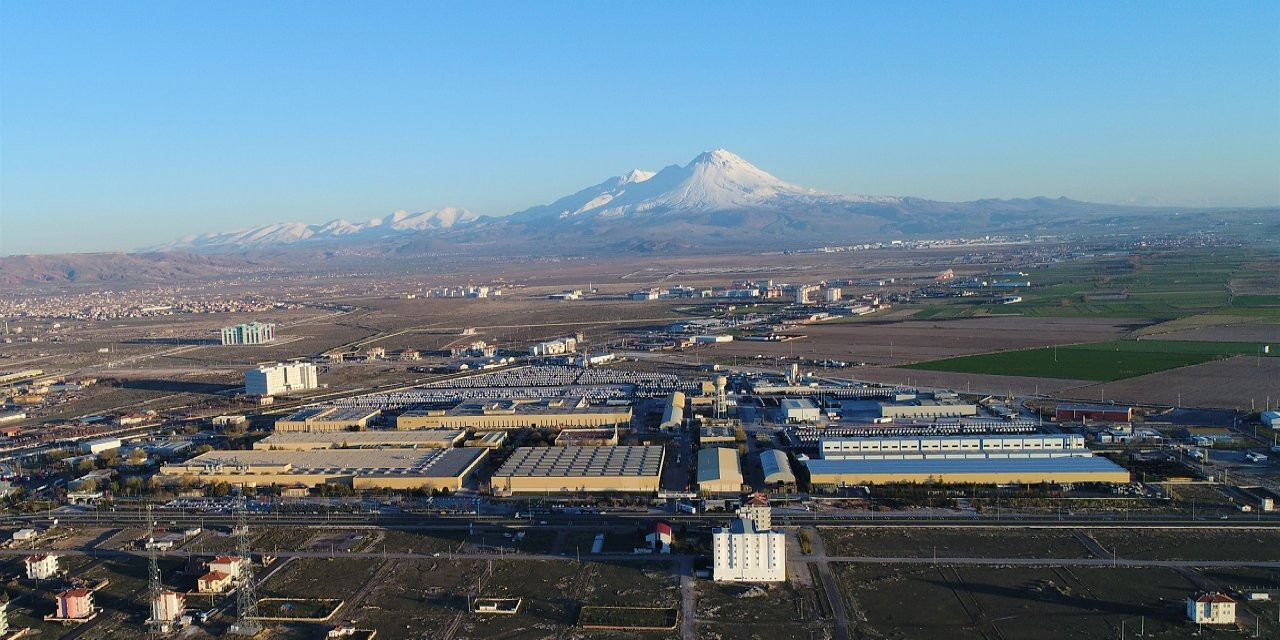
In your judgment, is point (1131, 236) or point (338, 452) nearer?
point (338, 452)

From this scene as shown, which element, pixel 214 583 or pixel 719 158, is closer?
pixel 214 583

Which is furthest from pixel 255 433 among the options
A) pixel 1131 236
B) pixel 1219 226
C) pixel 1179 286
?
pixel 1219 226

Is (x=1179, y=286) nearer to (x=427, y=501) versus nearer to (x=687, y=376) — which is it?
(x=687, y=376)

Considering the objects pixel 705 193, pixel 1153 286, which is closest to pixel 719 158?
pixel 705 193

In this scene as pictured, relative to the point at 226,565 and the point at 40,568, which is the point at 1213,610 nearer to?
the point at 226,565

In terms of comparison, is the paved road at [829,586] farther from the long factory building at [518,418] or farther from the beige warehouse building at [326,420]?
the beige warehouse building at [326,420]
